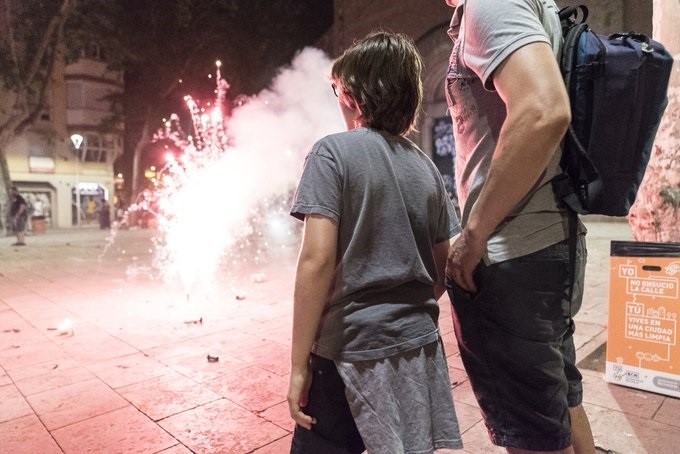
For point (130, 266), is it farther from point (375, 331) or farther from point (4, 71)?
point (4, 71)

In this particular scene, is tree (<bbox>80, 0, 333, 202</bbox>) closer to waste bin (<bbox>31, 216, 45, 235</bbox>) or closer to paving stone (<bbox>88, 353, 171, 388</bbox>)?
waste bin (<bbox>31, 216, 45, 235</bbox>)

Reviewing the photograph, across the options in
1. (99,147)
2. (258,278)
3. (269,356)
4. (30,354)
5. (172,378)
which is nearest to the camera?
(172,378)

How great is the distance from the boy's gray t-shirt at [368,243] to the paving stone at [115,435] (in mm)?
1896

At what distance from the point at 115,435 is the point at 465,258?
263cm

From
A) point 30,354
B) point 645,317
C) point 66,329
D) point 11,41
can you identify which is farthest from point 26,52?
point 645,317

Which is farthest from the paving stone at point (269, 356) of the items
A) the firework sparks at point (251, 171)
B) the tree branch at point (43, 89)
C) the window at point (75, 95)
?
the window at point (75, 95)

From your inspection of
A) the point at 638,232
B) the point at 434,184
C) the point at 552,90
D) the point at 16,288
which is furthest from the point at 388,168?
the point at 16,288

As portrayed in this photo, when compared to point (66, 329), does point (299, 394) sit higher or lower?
higher

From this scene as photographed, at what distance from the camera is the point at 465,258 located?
151 cm

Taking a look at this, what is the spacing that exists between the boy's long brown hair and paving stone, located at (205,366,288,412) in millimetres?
2452

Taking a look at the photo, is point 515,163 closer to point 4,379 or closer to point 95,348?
point 4,379

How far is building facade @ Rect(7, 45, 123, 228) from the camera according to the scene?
29.4m

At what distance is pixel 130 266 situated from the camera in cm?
1037

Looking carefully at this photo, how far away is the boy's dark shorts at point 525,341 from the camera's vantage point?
148 centimetres
